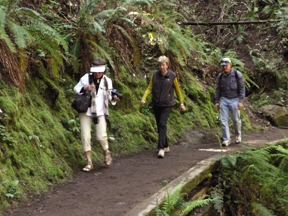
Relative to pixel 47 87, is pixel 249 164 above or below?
below

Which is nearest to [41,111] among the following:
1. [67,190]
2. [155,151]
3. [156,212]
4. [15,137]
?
[15,137]

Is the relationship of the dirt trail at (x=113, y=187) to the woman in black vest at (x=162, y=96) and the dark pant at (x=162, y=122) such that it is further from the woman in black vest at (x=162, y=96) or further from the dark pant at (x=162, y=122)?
the woman in black vest at (x=162, y=96)

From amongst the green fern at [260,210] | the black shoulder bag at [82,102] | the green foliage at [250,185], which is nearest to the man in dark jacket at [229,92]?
the green foliage at [250,185]

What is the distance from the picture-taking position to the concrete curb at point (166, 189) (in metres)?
4.72

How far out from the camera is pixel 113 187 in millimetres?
6109

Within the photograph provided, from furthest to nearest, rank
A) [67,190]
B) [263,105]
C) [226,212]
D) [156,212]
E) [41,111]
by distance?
[263,105] → [41,111] → [226,212] → [67,190] → [156,212]

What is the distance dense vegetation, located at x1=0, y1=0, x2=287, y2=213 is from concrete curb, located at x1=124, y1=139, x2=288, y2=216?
1639 mm

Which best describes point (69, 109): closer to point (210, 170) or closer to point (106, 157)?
point (106, 157)

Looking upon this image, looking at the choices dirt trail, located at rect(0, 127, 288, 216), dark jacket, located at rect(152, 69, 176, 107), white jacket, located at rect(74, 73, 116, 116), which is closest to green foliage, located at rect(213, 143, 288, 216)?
dirt trail, located at rect(0, 127, 288, 216)

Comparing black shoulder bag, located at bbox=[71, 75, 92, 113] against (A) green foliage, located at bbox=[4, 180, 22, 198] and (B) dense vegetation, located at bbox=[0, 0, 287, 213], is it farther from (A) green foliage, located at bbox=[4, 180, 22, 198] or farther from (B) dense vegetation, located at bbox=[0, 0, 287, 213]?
(A) green foliage, located at bbox=[4, 180, 22, 198]

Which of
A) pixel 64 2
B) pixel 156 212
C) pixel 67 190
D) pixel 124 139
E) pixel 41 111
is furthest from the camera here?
pixel 64 2

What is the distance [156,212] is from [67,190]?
70.1 inches

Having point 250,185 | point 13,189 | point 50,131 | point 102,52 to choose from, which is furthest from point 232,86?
point 13,189

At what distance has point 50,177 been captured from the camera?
6.24 metres
